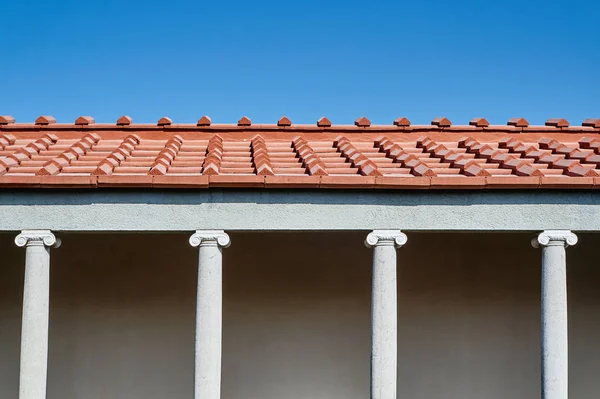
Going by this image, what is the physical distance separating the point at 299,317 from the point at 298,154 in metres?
2.54

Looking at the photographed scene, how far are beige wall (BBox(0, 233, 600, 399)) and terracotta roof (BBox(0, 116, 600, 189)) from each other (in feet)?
4.64

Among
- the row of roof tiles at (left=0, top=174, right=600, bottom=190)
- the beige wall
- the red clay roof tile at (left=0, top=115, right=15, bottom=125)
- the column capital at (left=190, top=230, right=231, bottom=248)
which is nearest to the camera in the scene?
the row of roof tiles at (left=0, top=174, right=600, bottom=190)

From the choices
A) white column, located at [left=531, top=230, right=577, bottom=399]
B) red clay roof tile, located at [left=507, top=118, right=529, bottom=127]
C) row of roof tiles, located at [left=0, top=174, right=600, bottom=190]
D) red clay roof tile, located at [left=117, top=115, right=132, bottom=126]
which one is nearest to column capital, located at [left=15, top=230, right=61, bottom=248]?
row of roof tiles, located at [left=0, top=174, right=600, bottom=190]

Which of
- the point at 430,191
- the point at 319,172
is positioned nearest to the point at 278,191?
the point at 319,172

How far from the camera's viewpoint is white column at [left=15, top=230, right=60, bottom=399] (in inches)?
283

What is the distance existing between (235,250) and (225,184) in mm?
2794

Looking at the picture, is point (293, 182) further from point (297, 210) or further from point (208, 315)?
point (208, 315)

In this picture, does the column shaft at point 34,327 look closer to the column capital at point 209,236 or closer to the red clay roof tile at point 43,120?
the column capital at point 209,236

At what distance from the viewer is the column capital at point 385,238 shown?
7.31 metres

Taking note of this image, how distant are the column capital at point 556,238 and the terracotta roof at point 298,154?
0.52 meters

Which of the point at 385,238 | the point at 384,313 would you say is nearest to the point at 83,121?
the point at 385,238

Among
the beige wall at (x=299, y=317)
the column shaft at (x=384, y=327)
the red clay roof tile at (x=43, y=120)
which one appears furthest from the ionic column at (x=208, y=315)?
the red clay roof tile at (x=43, y=120)

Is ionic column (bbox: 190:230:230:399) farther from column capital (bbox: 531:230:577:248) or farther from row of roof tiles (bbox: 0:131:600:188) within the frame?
column capital (bbox: 531:230:577:248)

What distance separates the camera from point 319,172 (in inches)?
288
